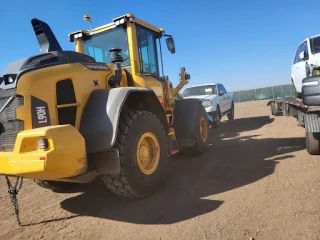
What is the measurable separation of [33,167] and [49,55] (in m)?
1.50

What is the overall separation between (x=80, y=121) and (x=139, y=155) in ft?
3.04

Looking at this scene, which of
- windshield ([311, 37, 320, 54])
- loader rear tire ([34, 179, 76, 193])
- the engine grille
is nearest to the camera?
the engine grille

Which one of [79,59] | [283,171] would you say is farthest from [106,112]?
[283,171]

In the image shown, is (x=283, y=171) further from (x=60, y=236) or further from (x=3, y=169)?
(x=3, y=169)

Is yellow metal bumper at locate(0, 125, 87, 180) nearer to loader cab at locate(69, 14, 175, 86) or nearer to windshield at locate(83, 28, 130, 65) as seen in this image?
loader cab at locate(69, 14, 175, 86)

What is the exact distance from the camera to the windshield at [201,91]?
1127cm

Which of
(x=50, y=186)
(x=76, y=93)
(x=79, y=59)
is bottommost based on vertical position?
(x=50, y=186)

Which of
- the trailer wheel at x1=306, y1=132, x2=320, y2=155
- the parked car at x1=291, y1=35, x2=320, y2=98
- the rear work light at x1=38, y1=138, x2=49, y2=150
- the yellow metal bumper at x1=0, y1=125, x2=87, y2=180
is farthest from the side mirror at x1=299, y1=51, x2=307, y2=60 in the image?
the rear work light at x1=38, y1=138, x2=49, y2=150

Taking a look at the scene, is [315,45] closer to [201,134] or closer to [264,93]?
[201,134]

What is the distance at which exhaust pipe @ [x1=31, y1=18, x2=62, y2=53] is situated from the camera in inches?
148

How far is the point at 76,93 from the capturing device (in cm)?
326

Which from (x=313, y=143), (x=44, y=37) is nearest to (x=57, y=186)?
(x=44, y=37)

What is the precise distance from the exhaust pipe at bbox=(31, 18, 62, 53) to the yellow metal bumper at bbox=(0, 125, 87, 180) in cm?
161

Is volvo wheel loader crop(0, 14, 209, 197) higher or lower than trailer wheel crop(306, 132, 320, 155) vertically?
higher
